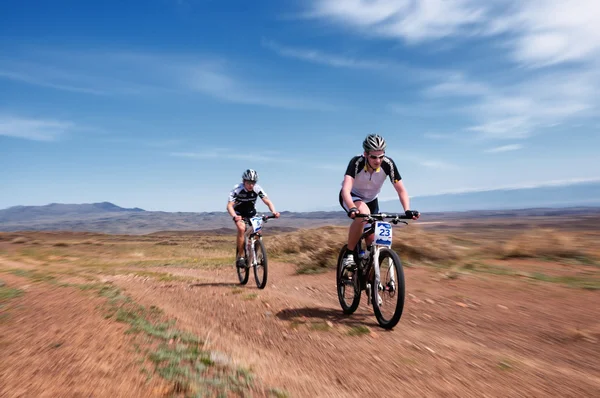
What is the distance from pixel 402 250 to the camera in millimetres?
11945

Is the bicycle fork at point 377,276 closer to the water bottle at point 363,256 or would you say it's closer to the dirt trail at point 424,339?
the water bottle at point 363,256

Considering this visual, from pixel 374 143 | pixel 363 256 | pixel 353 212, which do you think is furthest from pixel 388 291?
pixel 374 143

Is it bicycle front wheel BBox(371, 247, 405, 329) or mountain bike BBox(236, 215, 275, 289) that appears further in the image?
mountain bike BBox(236, 215, 275, 289)

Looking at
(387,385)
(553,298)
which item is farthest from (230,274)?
(387,385)

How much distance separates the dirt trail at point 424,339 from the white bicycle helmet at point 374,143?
2721 mm

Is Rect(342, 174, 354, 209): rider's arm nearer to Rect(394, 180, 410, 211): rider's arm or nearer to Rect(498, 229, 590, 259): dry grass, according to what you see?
Rect(394, 180, 410, 211): rider's arm

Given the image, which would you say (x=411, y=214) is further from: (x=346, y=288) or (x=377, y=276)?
(x=346, y=288)

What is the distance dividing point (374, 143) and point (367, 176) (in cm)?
62

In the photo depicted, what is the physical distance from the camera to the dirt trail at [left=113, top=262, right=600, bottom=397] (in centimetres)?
368

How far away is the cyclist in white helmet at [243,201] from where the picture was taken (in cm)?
1055

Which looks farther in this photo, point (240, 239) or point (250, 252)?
point (240, 239)

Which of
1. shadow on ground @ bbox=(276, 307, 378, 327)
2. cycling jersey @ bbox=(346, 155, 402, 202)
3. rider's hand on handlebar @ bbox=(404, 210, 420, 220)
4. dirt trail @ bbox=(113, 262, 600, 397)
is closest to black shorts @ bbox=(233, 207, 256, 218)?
dirt trail @ bbox=(113, 262, 600, 397)

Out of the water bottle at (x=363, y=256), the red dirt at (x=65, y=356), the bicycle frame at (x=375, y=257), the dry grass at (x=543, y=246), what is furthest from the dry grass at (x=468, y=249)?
the red dirt at (x=65, y=356)

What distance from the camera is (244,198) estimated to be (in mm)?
10875
